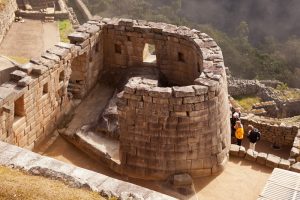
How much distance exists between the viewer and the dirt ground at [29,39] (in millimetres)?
23078

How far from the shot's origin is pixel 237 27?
2095 inches

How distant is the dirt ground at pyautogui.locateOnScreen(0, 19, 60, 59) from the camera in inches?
909

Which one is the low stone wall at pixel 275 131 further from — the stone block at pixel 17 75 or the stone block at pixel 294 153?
the stone block at pixel 17 75

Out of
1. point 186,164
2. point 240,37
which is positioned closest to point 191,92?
point 186,164

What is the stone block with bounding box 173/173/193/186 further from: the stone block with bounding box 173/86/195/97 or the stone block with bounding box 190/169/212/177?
the stone block with bounding box 173/86/195/97

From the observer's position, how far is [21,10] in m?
29.9

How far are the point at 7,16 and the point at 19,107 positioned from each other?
15842 mm

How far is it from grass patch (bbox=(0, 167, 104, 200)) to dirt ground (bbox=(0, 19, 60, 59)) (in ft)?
53.6

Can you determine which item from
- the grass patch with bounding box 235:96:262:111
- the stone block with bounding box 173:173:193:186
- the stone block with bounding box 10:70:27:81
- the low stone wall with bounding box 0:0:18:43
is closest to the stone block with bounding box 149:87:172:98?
the stone block with bounding box 173:173:193:186

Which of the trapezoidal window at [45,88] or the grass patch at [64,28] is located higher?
the trapezoidal window at [45,88]

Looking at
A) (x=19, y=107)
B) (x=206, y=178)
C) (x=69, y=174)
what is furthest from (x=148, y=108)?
(x=69, y=174)

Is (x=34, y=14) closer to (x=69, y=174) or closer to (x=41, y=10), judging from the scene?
(x=41, y=10)

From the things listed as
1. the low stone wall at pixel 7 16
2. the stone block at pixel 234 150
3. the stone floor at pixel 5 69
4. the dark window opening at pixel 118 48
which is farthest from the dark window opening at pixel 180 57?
the low stone wall at pixel 7 16

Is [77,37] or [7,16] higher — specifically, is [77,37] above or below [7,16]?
above
